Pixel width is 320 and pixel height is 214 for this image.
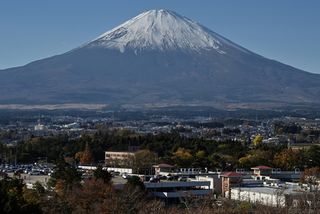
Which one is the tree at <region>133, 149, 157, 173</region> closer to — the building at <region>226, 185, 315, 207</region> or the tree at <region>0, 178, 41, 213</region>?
the building at <region>226, 185, 315, 207</region>

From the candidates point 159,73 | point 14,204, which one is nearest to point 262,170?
point 14,204

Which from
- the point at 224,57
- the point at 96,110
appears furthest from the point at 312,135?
the point at 224,57

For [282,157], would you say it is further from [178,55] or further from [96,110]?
[178,55]

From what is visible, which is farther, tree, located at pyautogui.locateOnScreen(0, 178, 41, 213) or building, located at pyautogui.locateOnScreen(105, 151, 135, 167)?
building, located at pyautogui.locateOnScreen(105, 151, 135, 167)

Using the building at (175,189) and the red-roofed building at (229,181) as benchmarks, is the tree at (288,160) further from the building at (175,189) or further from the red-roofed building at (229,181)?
the building at (175,189)

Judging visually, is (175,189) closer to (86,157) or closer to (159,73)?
(86,157)

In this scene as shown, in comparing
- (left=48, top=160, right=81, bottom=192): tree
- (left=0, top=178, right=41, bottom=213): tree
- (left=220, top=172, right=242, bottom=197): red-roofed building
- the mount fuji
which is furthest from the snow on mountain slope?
(left=0, top=178, right=41, bottom=213): tree

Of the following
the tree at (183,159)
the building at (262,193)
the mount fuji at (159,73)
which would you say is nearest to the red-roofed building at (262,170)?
the tree at (183,159)

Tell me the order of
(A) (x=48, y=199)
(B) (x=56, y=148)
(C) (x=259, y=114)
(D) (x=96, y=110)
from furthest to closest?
(D) (x=96, y=110), (C) (x=259, y=114), (B) (x=56, y=148), (A) (x=48, y=199)
